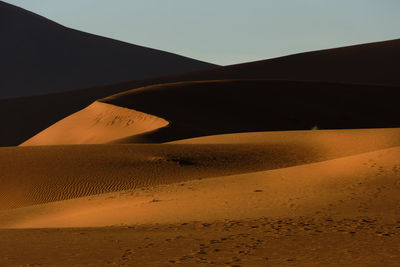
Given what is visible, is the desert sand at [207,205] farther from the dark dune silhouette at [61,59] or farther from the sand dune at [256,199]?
the dark dune silhouette at [61,59]

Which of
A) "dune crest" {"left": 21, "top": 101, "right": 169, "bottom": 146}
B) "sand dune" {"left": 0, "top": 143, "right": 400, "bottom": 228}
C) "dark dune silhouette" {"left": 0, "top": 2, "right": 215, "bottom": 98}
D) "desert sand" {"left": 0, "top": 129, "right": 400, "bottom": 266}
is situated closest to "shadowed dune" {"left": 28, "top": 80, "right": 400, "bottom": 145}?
"dune crest" {"left": 21, "top": 101, "right": 169, "bottom": 146}

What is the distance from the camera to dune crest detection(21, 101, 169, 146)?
116ft

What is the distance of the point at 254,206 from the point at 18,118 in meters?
53.1

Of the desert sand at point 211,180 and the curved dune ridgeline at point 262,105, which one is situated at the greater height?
the curved dune ridgeline at point 262,105

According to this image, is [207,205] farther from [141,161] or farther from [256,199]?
[141,161]

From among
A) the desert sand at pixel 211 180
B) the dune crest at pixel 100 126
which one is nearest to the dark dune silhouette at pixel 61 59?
the desert sand at pixel 211 180

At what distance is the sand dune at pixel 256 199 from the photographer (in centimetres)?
1049

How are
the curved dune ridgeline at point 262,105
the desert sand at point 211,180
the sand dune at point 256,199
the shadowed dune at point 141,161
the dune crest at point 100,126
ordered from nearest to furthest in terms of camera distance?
the desert sand at point 211,180
the sand dune at point 256,199
the shadowed dune at point 141,161
the dune crest at point 100,126
the curved dune ridgeline at point 262,105

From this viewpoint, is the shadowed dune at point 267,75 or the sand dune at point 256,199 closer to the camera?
the sand dune at point 256,199

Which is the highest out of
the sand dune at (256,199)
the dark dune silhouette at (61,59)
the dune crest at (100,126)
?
the dark dune silhouette at (61,59)

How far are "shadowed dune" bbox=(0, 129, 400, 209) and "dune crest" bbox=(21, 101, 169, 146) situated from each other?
36.9ft

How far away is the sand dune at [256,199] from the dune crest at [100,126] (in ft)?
64.0

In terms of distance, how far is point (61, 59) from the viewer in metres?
132

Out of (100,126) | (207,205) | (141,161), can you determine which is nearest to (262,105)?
(100,126)
